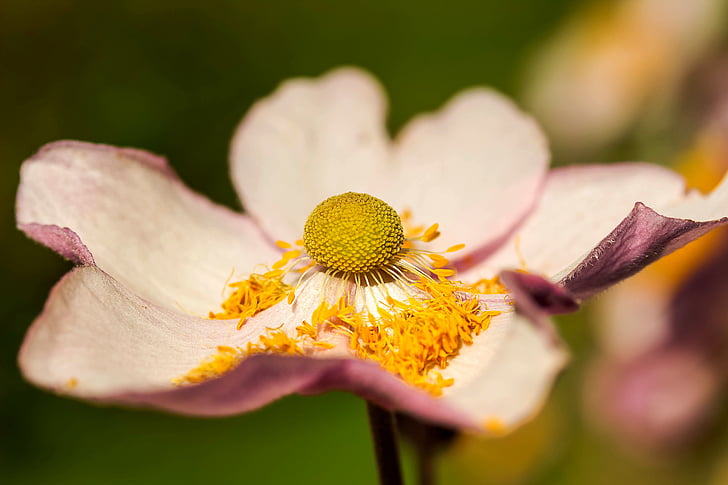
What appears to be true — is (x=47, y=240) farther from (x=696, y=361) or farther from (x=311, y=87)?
(x=696, y=361)

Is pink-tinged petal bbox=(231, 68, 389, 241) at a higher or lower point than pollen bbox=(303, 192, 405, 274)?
higher

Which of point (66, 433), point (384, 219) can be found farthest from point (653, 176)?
point (66, 433)

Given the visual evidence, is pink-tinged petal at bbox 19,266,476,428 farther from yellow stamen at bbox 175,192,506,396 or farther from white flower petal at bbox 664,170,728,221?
white flower petal at bbox 664,170,728,221

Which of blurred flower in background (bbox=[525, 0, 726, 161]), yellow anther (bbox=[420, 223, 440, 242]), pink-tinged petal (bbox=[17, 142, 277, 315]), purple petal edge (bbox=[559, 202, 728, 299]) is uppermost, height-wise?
blurred flower in background (bbox=[525, 0, 726, 161])

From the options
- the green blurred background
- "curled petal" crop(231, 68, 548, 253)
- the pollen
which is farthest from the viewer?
the green blurred background

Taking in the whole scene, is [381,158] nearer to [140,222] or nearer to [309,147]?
[309,147]

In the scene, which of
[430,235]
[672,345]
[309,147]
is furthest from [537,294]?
[672,345]

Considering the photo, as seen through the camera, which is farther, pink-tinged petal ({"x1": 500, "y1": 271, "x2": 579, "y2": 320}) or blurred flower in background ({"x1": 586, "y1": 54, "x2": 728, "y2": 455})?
blurred flower in background ({"x1": 586, "y1": 54, "x2": 728, "y2": 455})

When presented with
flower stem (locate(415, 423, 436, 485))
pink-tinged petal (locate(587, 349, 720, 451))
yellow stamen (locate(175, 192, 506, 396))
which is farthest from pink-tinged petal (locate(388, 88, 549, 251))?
pink-tinged petal (locate(587, 349, 720, 451))
